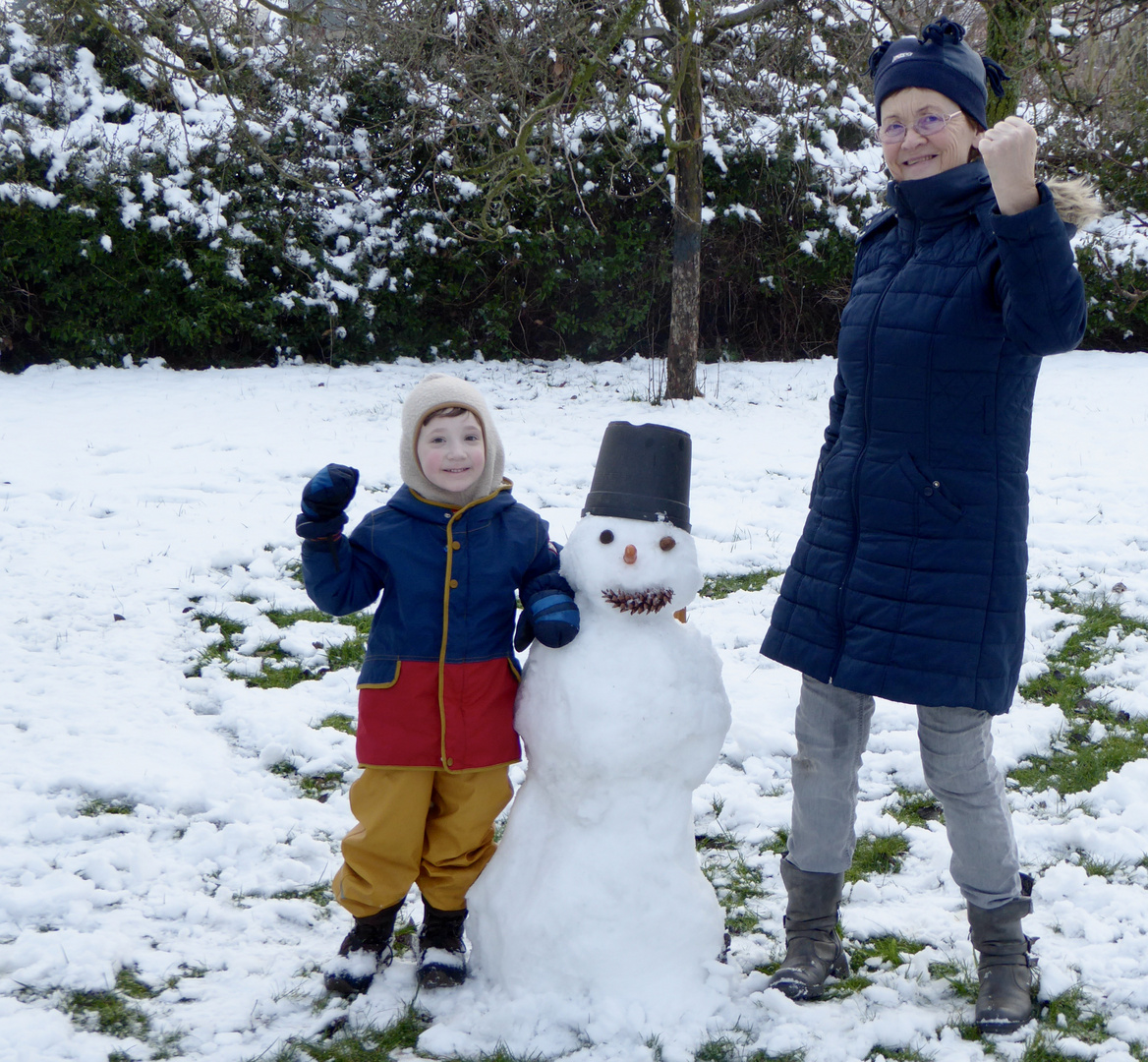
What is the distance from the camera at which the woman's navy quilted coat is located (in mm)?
2193

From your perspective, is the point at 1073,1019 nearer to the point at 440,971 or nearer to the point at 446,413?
the point at 440,971

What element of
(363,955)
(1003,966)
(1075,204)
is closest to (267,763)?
(363,955)

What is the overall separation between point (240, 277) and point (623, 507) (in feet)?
24.6

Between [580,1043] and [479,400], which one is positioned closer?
[580,1043]

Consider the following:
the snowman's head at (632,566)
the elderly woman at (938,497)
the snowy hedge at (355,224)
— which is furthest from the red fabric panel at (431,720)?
the snowy hedge at (355,224)

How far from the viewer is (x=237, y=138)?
29.1ft

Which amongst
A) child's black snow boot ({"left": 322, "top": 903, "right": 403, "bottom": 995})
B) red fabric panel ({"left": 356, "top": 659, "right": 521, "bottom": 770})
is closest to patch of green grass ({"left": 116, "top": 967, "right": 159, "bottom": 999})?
child's black snow boot ({"left": 322, "top": 903, "right": 403, "bottom": 995})

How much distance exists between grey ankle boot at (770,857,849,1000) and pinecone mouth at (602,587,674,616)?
0.74 m

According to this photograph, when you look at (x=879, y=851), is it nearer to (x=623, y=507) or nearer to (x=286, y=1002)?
(x=623, y=507)

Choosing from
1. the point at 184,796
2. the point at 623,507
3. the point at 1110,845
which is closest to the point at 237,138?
the point at 184,796

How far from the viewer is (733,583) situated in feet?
17.0

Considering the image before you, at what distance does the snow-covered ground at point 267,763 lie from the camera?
237 centimetres

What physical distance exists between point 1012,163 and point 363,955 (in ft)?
7.09

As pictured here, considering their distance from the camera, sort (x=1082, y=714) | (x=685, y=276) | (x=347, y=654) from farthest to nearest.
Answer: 1. (x=685, y=276)
2. (x=347, y=654)
3. (x=1082, y=714)
